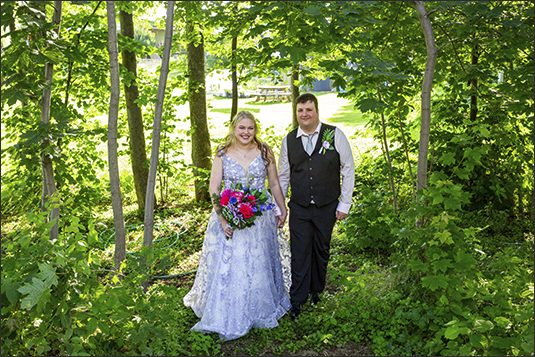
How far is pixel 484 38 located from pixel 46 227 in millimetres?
3864

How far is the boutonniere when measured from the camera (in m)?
3.44

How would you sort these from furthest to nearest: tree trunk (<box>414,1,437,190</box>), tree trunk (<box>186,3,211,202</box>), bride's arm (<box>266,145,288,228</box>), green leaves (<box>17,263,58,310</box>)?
tree trunk (<box>186,3,211,202</box>) < bride's arm (<box>266,145,288,228</box>) < tree trunk (<box>414,1,437,190</box>) < green leaves (<box>17,263,58,310</box>)

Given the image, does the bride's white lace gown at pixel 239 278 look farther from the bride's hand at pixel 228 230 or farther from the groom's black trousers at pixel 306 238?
the groom's black trousers at pixel 306 238

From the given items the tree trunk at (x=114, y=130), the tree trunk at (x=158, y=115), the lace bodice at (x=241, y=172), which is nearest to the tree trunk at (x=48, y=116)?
the tree trunk at (x=114, y=130)

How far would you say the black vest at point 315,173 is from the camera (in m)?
3.46

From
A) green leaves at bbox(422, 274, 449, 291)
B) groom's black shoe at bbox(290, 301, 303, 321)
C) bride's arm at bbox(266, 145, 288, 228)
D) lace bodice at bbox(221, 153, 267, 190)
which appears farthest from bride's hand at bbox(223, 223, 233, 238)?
green leaves at bbox(422, 274, 449, 291)

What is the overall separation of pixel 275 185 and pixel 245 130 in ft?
1.82

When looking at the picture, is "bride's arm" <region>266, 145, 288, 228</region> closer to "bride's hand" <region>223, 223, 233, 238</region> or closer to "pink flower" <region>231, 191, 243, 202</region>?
"pink flower" <region>231, 191, 243, 202</region>

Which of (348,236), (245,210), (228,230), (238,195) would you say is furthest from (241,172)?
(348,236)

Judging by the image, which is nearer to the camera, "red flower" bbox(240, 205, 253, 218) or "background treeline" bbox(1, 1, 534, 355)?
"background treeline" bbox(1, 1, 534, 355)

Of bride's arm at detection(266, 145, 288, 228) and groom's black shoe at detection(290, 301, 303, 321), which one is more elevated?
bride's arm at detection(266, 145, 288, 228)

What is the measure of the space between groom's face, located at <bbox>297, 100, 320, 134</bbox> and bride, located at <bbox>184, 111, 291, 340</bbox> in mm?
383

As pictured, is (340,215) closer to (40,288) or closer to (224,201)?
(224,201)

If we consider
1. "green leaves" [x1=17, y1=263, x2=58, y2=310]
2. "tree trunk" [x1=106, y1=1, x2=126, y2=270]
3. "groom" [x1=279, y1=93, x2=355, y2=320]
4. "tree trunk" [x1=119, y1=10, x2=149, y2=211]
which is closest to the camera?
"green leaves" [x1=17, y1=263, x2=58, y2=310]
